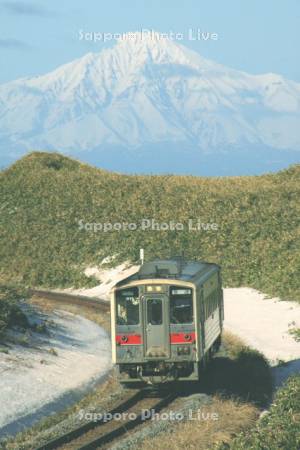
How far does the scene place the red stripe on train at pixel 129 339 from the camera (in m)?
24.7

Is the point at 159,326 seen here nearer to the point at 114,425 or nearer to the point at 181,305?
the point at 181,305

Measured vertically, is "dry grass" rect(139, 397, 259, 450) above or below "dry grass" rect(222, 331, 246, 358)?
above

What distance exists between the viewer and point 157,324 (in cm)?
2458

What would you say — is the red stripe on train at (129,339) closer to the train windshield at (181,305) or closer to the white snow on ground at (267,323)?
the train windshield at (181,305)

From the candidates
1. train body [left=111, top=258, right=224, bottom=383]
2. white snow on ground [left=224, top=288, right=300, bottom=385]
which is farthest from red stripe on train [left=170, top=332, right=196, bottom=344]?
white snow on ground [left=224, top=288, right=300, bottom=385]

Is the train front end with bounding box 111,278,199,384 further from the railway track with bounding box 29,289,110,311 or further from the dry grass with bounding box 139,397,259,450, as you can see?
the railway track with bounding box 29,289,110,311

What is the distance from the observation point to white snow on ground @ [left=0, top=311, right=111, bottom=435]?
25203mm

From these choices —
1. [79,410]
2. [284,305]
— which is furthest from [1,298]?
[284,305]

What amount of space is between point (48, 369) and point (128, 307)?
17.8 feet

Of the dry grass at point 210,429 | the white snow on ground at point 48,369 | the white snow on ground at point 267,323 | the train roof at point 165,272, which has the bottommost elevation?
the white snow on ground at point 267,323

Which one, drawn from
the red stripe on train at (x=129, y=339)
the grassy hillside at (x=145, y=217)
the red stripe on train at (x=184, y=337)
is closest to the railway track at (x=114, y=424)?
the red stripe on train at (x=129, y=339)

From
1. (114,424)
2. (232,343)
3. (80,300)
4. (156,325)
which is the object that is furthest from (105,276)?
(114,424)

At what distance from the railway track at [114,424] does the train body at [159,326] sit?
82cm

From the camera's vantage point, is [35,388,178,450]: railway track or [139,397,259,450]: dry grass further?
[35,388,178,450]: railway track
